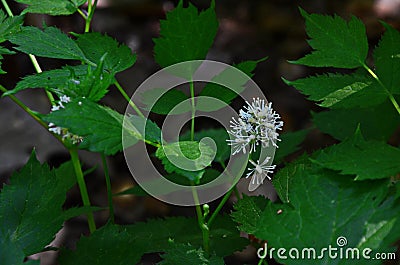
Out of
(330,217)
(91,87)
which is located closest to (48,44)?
(91,87)

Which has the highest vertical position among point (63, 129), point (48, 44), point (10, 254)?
point (48, 44)

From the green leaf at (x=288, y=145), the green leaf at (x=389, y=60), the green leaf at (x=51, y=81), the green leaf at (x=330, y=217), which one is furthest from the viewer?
the green leaf at (x=288, y=145)

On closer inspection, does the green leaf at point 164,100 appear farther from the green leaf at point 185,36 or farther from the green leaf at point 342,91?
the green leaf at point 342,91

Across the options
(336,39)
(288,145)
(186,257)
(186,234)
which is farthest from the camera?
(288,145)

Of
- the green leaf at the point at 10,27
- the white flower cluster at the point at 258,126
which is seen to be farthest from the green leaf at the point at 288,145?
the green leaf at the point at 10,27

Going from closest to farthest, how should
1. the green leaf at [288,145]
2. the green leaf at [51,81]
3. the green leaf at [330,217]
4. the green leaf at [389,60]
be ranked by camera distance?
1. the green leaf at [330,217]
2. the green leaf at [51,81]
3. the green leaf at [389,60]
4. the green leaf at [288,145]

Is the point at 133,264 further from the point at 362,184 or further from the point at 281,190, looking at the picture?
the point at 362,184

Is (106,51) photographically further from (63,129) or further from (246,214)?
(246,214)

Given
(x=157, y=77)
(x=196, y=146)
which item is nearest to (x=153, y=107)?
(x=157, y=77)
